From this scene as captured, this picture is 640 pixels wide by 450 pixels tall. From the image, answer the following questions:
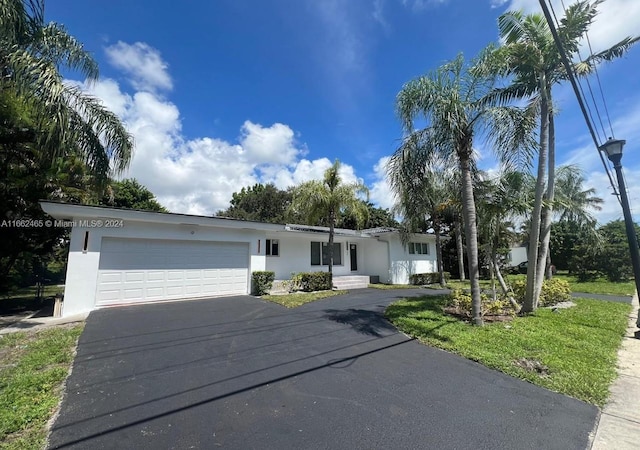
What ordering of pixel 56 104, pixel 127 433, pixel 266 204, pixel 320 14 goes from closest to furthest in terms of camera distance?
1. pixel 127 433
2. pixel 56 104
3. pixel 320 14
4. pixel 266 204

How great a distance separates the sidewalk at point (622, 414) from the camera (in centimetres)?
331

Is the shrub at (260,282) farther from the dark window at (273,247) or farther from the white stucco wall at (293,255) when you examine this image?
the dark window at (273,247)

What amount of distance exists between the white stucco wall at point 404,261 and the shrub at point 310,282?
19.1 ft

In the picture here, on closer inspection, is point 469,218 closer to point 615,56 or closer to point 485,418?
point 485,418

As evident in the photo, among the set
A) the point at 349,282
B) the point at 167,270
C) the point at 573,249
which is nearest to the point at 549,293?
the point at 349,282

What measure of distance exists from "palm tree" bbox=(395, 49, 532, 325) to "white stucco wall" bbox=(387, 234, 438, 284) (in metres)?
11.3

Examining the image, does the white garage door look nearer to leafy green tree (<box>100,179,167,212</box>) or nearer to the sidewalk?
the sidewalk

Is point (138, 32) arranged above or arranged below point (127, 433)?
above

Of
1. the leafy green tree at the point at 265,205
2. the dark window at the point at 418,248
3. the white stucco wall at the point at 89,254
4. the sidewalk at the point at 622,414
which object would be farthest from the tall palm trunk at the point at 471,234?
the leafy green tree at the point at 265,205

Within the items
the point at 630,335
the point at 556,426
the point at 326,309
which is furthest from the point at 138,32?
the point at 630,335

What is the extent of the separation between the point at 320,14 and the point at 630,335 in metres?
11.9

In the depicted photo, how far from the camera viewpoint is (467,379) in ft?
16.0

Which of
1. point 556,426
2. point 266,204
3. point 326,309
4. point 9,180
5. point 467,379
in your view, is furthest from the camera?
point 266,204

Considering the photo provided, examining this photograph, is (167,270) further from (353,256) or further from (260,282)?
(353,256)
